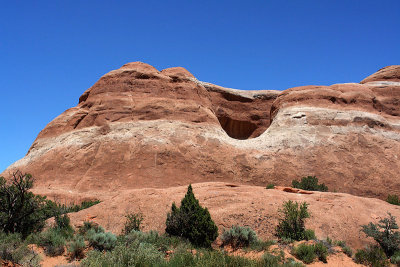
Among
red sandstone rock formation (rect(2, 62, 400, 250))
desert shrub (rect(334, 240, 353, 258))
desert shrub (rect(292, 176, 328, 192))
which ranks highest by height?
red sandstone rock formation (rect(2, 62, 400, 250))

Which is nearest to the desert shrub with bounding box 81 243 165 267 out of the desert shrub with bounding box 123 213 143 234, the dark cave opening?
the desert shrub with bounding box 123 213 143 234

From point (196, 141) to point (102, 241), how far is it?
14.4 meters

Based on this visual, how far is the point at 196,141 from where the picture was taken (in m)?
24.5

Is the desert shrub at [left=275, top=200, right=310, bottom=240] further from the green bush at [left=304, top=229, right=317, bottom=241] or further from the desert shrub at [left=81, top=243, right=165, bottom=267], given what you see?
the desert shrub at [left=81, top=243, right=165, bottom=267]

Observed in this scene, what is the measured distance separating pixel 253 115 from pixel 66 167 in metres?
21.8

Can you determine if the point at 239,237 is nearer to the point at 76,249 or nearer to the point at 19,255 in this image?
the point at 76,249

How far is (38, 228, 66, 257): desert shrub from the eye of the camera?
10.4 metres

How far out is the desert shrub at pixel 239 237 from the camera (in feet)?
37.4

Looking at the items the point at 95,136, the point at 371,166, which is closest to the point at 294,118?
the point at 371,166

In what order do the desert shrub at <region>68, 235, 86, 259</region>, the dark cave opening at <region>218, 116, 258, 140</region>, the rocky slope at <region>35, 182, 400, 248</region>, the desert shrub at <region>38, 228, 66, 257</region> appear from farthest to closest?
the dark cave opening at <region>218, 116, 258, 140</region> → the rocky slope at <region>35, 182, 400, 248</region> → the desert shrub at <region>38, 228, 66, 257</region> → the desert shrub at <region>68, 235, 86, 259</region>

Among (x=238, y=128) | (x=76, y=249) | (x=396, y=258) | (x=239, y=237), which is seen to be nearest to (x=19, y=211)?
(x=76, y=249)

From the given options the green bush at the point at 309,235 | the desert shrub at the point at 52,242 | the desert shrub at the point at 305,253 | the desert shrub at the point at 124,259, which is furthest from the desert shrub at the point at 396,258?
the desert shrub at the point at 52,242

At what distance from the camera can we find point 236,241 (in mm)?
11484

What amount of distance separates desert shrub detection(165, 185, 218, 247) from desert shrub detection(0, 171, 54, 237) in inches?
195
